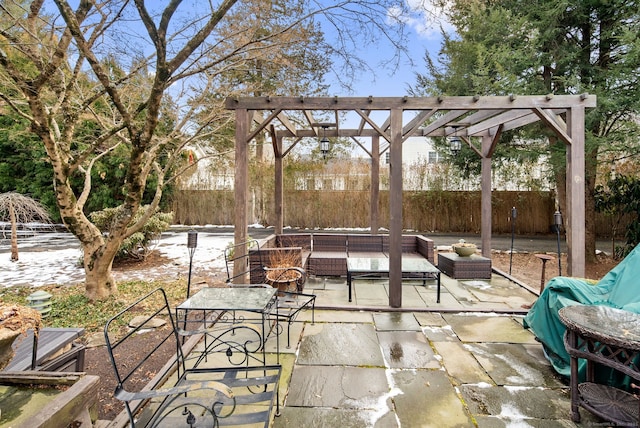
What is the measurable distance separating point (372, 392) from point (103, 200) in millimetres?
12206

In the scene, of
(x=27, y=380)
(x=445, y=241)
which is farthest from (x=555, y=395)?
(x=445, y=241)

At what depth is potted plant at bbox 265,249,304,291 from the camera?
4.00 meters

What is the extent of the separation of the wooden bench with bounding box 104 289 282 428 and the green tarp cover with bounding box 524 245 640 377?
2.12m

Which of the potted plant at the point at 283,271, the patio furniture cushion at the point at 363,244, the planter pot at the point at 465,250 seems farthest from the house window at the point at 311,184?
the potted plant at the point at 283,271

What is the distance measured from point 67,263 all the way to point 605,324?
8505mm

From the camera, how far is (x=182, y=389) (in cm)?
152

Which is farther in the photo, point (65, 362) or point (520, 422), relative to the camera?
point (65, 362)

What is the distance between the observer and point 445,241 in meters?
10.2

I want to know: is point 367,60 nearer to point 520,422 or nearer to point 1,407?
point 520,422

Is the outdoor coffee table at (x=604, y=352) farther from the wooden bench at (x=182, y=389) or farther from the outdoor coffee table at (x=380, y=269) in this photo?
the outdoor coffee table at (x=380, y=269)

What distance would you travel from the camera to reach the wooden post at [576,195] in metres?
3.85

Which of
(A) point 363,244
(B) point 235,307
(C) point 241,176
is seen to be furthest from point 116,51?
(A) point 363,244

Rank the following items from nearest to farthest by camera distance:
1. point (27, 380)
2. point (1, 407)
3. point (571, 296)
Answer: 1. point (1, 407)
2. point (27, 380)
3. point (571, 296)

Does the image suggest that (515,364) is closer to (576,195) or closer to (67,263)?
(576,195)
